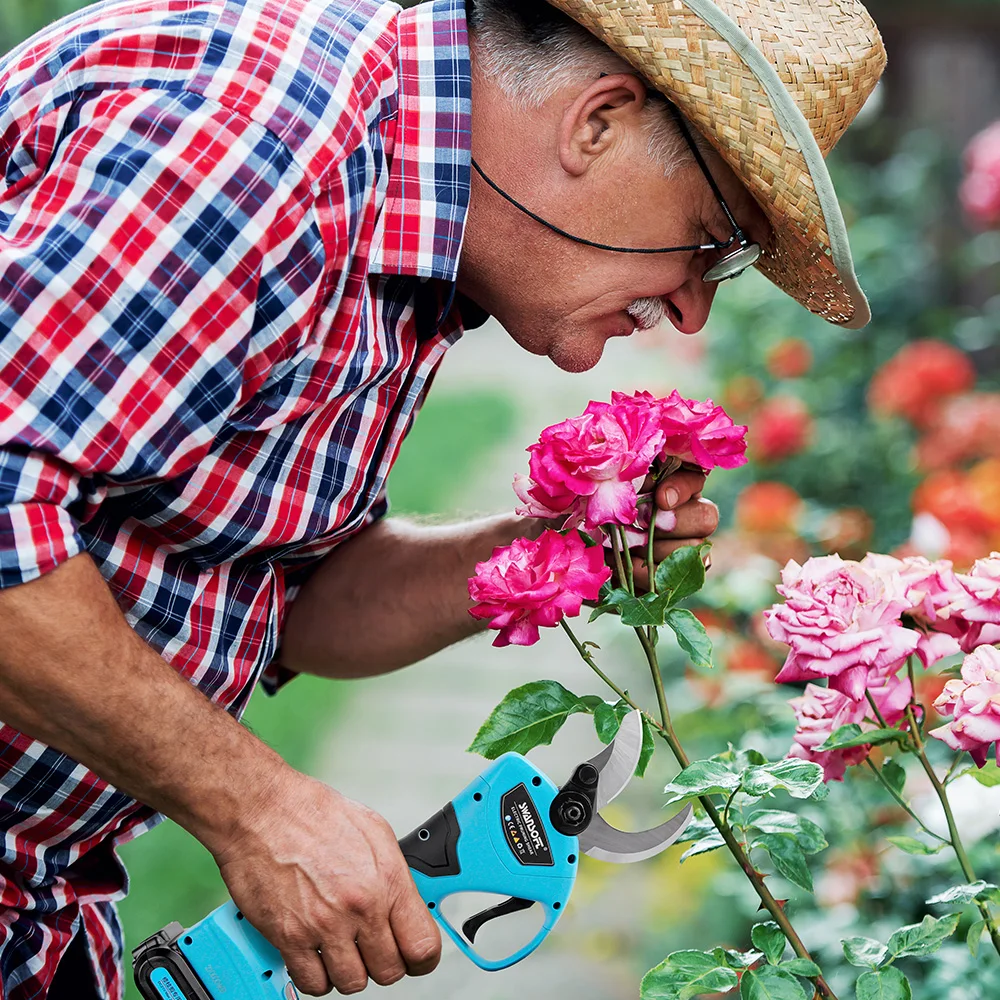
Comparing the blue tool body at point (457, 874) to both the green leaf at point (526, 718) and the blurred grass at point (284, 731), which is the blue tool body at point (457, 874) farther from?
the blurred grass at point (284, 731)

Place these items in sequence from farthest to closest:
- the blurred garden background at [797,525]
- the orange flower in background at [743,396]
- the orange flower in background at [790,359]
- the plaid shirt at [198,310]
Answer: the orange flower in background at [743,396] < the orange flower in background at [790,359] < the blurred garden background at [797,525] < the plaid shirt at [198,310]

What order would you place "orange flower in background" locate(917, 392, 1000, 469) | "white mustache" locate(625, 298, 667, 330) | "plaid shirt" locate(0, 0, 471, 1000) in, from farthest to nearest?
"orange flower in background" locate(917, 392, 1000, 469) < "white mustache" locate(625, 298, 667, 330) < "plaid shirt" locate(0, 0, 471, 1000)

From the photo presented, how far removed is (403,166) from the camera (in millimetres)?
1539

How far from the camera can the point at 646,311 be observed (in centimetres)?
184

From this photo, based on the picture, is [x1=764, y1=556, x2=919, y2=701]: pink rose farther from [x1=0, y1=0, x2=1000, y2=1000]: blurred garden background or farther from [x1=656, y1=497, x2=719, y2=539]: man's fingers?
[x1=0, y1=0, x2=1000, y2=1000]: blurred garden background

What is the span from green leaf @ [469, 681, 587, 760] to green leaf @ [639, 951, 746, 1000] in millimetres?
280

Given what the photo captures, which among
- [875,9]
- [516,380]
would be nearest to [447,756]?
[875,9]

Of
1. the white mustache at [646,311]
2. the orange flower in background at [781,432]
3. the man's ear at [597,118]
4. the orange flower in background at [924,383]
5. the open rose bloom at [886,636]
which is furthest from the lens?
the orange flower in background at [781,432]

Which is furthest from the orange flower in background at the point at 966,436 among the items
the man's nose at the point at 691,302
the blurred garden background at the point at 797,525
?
the man's nose at the point at 691,302

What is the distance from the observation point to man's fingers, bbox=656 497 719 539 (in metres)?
1.65

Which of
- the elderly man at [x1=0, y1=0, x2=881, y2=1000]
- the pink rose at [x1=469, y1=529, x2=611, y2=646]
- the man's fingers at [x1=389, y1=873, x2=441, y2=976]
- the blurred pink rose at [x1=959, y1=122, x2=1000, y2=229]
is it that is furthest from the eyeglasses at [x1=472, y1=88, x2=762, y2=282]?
the blurred pink rose at [x1=959, y1=122, x2=1000, y2=229]

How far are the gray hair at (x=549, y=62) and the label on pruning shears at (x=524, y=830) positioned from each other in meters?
0.84

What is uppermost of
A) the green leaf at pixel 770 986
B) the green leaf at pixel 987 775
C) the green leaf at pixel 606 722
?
the green leaf at pixel 606 722

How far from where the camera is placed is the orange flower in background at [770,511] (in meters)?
3.43
